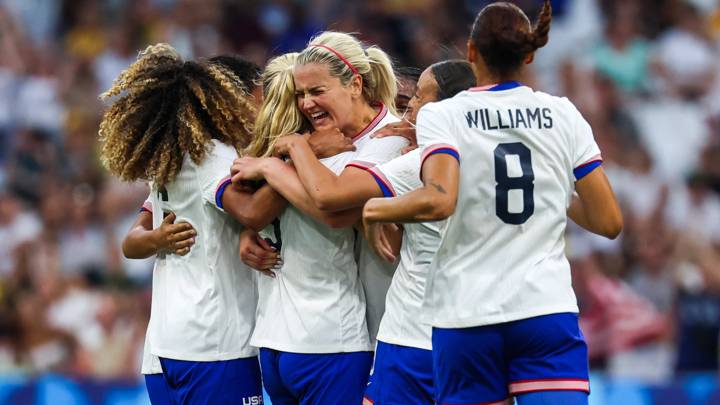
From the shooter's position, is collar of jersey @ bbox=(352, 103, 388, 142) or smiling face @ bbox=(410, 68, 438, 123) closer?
smiling face @ bbox=(410, 68, 438, 123)

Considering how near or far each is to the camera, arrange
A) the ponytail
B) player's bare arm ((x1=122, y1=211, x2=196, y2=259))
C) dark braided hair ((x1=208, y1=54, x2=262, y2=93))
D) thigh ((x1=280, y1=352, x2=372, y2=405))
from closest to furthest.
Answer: thigh ((x1=280, y1=352, x2=372, y2=405))
player's bare arm ((x1=122, y1=211, x2=196, y2=259))
the ponytail
dark braided hair ((x1=208, y1=54, x2=262, y2=93))

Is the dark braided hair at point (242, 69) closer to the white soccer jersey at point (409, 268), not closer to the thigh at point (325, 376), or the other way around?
the white soccer jersey at point (409, 268)

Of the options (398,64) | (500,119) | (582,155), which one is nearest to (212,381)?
(500,119)

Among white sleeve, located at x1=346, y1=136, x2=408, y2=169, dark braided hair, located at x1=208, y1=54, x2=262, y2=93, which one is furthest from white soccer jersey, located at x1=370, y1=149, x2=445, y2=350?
dark braided hair, located at x1=208, y1=54, x2=262, y2=93

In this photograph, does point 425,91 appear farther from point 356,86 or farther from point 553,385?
point 553,385

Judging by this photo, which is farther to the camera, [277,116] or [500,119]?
[277,116]

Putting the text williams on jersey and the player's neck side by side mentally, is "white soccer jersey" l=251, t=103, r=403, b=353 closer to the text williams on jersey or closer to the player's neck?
the player's neck

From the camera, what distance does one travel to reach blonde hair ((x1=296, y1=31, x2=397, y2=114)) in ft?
16.3

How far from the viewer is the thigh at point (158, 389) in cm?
513

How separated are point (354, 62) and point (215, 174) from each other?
2.58 feet

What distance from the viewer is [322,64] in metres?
4.95

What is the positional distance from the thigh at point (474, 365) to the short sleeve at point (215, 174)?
1.27 metres

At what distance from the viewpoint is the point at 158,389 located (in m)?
5.17

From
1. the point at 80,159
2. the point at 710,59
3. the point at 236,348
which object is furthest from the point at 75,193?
the point at 236,348
